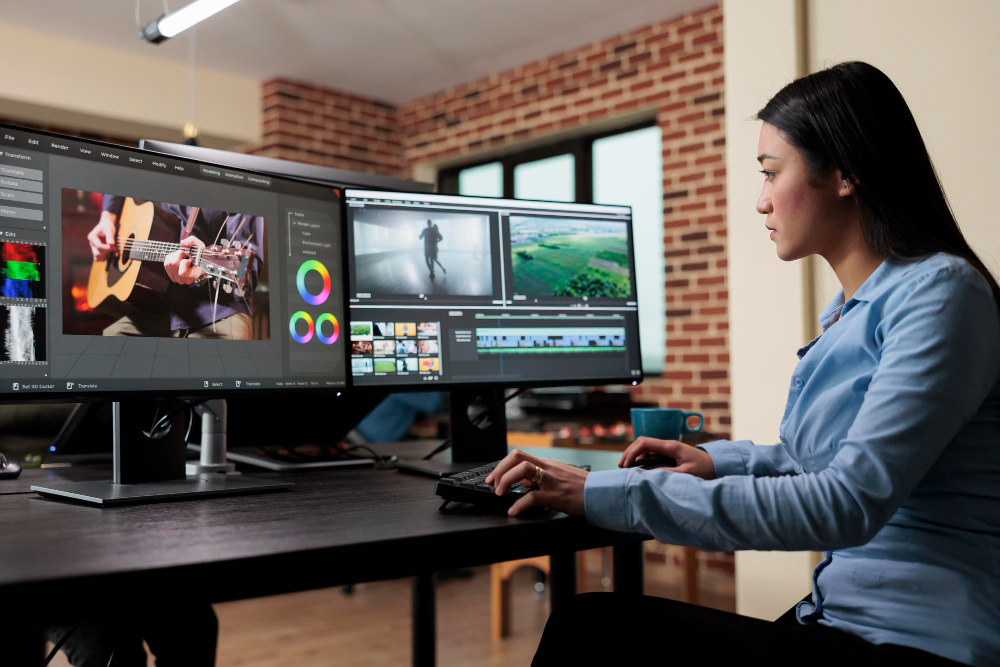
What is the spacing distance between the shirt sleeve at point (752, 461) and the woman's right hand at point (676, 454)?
0.7 inches

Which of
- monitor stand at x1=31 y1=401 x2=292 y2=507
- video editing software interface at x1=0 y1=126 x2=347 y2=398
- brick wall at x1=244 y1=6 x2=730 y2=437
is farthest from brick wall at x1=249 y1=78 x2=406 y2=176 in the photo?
monitor stand at x1=31 y1=401 x2=292 y2=507

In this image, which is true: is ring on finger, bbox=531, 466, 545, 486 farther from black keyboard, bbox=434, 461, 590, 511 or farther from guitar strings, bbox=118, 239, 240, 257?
guitar strings, bbox=118, 239, 240, 257

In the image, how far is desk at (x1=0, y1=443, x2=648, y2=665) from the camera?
28.0 inches

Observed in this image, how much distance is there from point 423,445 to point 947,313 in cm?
135

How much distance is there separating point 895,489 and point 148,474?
1.06 m

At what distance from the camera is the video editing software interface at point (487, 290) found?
152 centimetres

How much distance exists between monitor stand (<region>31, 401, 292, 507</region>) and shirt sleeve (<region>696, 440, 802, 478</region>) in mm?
702

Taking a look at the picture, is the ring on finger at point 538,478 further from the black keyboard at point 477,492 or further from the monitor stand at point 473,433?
the monitor stand at point 473,433

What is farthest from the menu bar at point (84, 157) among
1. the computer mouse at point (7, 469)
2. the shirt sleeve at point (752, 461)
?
the shirt sleeve at point (752, 461)

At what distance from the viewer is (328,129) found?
5668 millimetres

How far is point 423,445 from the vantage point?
207cm

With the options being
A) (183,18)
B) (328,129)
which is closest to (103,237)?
(183,18)

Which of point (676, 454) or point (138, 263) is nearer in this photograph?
point (138, 263)

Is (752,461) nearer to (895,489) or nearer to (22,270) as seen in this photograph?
(895,489)
